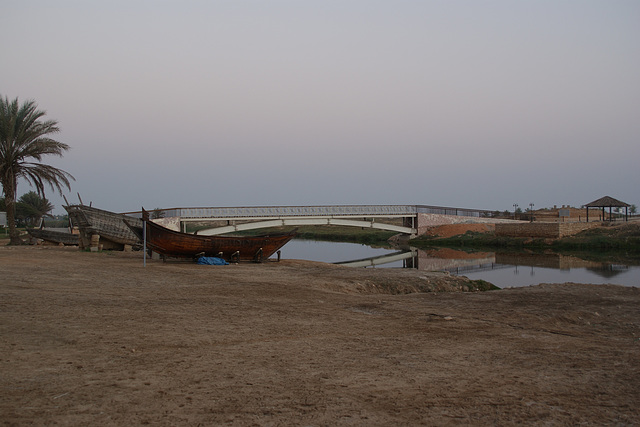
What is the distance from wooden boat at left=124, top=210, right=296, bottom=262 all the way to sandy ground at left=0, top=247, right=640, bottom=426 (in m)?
7.49

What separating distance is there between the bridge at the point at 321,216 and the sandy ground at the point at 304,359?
2511 cm

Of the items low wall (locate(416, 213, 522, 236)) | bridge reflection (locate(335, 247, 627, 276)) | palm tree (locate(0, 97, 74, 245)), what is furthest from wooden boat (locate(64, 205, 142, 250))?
low wall (locate(416, 213, 522, 236))

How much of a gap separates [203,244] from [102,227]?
8.67 meters

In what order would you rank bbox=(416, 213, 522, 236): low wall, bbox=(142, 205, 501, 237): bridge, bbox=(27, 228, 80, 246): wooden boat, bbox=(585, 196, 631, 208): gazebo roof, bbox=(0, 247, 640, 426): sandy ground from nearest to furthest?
1. bbox=(0, 247, 640, 426): sandy ground
2. bbox=(27, 228, 80, 246): wooden boat
3. bbox=(142, 205, 501, 237): bridge
4. bbox=(585, 196, 631, 208): gazebo roof
5. bbox=(416, 213, 522, 236): low wall

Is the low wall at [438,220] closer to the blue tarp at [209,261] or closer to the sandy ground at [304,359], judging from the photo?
the blue tarp at [209,261]

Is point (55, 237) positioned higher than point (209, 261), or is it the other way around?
point (55, 237)

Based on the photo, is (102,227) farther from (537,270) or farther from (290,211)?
(537,270)

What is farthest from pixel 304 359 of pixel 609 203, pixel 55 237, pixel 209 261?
pixel 609 203

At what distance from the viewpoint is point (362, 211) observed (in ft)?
147

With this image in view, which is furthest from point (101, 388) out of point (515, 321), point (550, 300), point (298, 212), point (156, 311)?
point (298, 212)

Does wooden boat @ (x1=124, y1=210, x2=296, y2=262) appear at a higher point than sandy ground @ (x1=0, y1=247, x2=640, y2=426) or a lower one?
higher

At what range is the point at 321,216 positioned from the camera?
1597 inches

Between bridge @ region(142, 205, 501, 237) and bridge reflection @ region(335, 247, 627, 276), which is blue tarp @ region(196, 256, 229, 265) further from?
bridge @ region(142, 205, 501, 237)

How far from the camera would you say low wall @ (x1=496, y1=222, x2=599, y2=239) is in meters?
39.4
